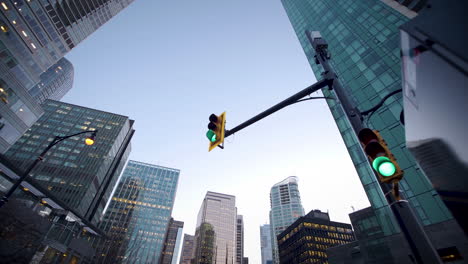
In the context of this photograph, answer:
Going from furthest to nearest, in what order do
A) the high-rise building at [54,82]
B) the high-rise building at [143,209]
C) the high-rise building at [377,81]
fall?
1. the high-rise building at [54,82]
2. the high-rise building at [143,209]
3. the high-rise building at [377,81]

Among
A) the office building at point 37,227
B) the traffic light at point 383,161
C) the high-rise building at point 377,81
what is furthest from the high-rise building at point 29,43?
the high-rise building at point 377,81

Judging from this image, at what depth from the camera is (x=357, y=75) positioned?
3512 cm

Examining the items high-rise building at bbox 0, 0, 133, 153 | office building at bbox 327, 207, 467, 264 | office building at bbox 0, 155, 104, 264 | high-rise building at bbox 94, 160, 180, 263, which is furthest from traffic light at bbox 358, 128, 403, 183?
high-rise building at bbox 94, 160, 180, 263

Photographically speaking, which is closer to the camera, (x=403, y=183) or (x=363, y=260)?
(x=403, y=183)

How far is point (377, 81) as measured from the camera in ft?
104

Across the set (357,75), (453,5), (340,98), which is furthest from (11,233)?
(357,75)

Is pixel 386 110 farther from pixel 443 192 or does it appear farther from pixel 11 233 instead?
pixel 11 233

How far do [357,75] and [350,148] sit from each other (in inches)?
481

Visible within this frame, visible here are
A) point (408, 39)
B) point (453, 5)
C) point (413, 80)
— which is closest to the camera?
point (453, 5)

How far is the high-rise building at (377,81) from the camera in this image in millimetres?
22766

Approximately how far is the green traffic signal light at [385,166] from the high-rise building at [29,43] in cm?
5053

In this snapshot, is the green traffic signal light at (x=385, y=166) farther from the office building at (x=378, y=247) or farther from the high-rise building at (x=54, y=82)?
the high-rise building at (x=54, y=82)

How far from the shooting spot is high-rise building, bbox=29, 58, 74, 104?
6023 inches

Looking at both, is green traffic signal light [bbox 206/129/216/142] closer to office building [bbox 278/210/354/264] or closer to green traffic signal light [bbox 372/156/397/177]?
green traffic signal light [bbox 372/156/397/177]
